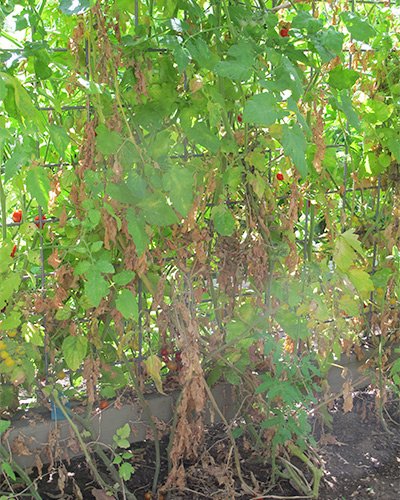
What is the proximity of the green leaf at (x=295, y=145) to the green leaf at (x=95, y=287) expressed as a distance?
2.13ft

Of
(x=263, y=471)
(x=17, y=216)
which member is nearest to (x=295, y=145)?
(x=17, y=216)

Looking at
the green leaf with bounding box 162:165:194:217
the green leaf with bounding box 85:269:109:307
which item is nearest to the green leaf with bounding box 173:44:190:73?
the green leaf with bounding box 162:165:194:217

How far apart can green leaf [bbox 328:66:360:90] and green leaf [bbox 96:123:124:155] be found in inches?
27.7

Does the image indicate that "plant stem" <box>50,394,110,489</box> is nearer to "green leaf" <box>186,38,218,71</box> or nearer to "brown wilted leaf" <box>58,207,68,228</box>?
"brown wilted leaf" <box>58,207,68,228</box>

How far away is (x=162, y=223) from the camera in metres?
1.98

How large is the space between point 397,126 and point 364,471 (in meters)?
1.34

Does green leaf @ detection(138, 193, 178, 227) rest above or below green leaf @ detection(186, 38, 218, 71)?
below

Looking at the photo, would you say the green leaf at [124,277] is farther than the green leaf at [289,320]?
No

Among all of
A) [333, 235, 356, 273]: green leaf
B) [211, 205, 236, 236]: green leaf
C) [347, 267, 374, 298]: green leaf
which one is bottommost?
[347, 267, 374, 298]: green leaf

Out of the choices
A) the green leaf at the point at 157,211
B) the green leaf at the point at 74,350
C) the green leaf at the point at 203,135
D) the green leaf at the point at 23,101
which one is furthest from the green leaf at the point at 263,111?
the green leaf at the point at 74,350

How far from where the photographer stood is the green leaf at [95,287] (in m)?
1.88

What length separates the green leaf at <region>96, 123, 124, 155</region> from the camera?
6.43ft

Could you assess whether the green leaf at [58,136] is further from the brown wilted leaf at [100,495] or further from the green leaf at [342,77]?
the brown wilted leaf at [100,495]

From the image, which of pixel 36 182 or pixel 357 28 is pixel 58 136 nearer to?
pixel 36 182
